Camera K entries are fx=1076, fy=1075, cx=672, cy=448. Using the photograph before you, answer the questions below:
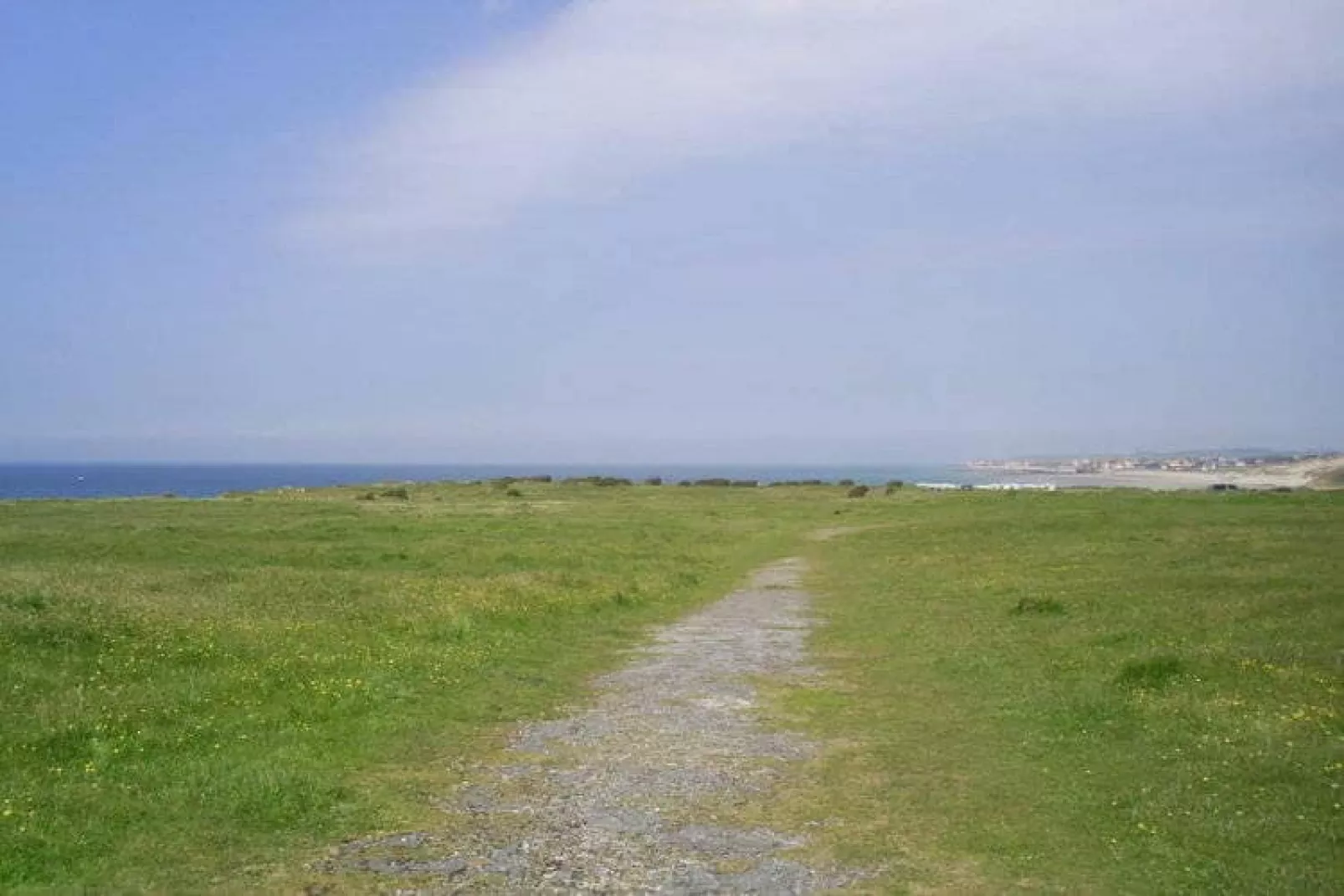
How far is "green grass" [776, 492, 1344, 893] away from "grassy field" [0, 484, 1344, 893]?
0.07 meters

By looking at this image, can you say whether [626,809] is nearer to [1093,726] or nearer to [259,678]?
[1093,726]

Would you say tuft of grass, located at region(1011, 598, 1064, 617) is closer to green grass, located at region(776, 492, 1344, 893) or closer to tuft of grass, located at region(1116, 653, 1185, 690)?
green grass, located at region(776, 492, 1344, 893)

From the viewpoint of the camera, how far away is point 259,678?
1984 centimetres

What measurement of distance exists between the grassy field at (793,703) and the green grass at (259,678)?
0.08m

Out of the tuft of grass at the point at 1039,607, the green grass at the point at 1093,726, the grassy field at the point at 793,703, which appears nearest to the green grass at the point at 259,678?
the grassy field at the point at 793,703

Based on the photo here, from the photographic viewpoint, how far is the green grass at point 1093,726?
39.3 ft

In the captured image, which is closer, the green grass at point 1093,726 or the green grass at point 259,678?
the green grass at point 1093,726

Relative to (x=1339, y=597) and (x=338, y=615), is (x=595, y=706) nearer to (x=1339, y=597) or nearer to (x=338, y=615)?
(x=338, y=615)

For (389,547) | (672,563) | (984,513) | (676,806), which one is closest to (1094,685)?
(676,806)

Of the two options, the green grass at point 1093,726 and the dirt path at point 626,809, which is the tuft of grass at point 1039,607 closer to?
the green grass at point 1093,726

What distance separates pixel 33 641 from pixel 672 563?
30518 mm

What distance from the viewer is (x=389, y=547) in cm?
5041

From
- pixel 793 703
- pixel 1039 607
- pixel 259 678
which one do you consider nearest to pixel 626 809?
pixel 793 703

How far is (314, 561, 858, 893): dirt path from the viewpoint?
1123cm
